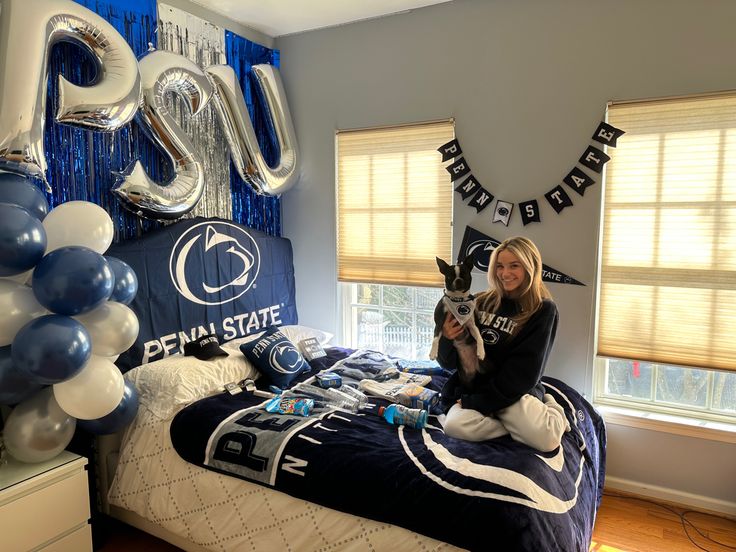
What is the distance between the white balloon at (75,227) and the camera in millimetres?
1839

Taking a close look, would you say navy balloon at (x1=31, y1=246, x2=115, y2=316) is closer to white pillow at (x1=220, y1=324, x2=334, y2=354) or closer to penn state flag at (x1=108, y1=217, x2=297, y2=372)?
penn state flag at (x1=108, y1=217, x2=297, y2=372)

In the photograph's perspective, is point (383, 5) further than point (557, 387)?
Yes

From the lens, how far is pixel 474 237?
2996 millimetres

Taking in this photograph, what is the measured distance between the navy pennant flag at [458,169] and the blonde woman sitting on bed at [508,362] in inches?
36.8

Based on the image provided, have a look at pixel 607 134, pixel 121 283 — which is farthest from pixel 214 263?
pixel 607 134

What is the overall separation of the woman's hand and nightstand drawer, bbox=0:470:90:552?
1.55 metres

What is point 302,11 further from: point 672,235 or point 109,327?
point 672,235

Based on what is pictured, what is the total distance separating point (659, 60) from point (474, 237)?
127 cm

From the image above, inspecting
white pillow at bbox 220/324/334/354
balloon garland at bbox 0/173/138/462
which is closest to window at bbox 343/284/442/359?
white pillow at bbox 220/324/334/354

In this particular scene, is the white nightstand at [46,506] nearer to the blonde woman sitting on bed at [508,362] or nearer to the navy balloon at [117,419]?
the navy balloon at [117,419]

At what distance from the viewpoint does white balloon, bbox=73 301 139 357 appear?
1.85 m

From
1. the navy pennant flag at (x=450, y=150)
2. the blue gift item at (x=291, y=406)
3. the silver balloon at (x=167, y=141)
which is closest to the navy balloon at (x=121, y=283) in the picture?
the silver balloon at (x=167, y=141)

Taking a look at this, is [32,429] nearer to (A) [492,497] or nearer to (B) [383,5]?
(A) [492,497]

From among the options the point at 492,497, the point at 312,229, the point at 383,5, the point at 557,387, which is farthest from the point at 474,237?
the point at 492,497
